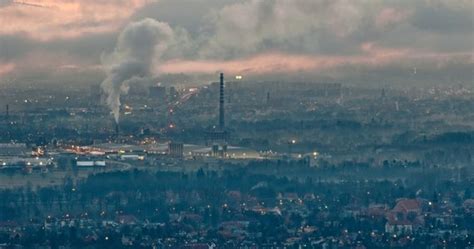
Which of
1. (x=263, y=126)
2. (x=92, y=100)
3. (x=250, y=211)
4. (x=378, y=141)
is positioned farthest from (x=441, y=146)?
(x=250, y=211)

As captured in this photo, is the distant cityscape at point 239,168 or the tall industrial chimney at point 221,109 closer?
the distant cityscape at point 239,168

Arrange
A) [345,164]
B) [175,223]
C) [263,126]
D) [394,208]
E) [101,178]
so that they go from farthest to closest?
[263,126] → [345,164] → [101,178] → [394,208] → [175,223]

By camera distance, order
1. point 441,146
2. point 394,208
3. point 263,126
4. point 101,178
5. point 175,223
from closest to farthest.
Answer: point 175,223, point 394,208, point 101,178, point 441,146, point 263,126

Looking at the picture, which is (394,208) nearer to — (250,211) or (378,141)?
(250,211)

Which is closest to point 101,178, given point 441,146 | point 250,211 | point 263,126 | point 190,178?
point 190,178

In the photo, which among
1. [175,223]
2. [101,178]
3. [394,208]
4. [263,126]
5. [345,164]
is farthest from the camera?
[263,126]

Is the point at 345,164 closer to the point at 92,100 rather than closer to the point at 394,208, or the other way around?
the point at 394,208

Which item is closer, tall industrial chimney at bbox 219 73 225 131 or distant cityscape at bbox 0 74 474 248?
distant cityscape at bbox 0 74 474 248

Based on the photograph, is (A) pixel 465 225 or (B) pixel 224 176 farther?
(B) pixel 224 176

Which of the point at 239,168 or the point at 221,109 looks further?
the point at 221,109
